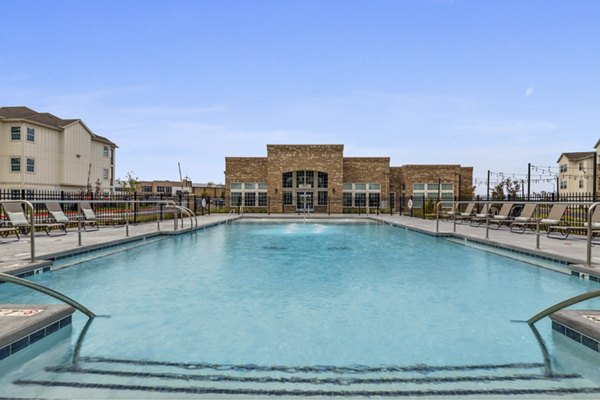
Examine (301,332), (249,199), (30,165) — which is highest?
(30,165)

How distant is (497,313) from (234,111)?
72.0 ft

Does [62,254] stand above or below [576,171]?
below

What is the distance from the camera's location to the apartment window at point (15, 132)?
90.3 ft

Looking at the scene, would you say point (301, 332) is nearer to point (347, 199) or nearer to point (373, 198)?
point (347, 199)

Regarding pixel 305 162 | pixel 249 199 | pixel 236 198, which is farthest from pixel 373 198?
pixel 236 198

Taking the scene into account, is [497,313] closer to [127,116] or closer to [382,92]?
[382,92]

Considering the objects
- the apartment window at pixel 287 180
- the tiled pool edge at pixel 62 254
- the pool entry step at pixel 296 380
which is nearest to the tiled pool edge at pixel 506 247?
the pool entry step at pixel 296 380

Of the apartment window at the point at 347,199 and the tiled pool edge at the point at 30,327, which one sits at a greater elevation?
the apartment window at the point at 347,199

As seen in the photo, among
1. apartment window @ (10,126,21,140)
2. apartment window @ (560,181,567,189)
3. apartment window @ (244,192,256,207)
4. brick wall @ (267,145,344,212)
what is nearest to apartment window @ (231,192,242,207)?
apartment window @ (244,192,256,207)

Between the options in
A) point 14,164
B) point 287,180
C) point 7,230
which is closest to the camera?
point 7,230

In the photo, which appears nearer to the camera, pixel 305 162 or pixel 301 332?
pixel 301 332

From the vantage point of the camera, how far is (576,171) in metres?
44.1

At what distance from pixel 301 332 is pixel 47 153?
33.5m

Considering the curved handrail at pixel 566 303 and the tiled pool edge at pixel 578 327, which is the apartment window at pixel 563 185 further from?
the tiled pool edge at pixel 578 327
